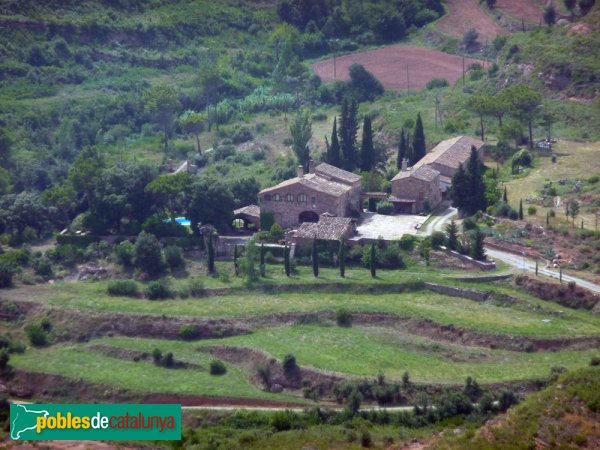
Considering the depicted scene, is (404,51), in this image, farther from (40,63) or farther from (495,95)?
(40,63)

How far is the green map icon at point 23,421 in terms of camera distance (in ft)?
161

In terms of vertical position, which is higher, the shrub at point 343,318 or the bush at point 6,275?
the bush at point 6,275

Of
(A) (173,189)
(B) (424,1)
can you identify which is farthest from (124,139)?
(B) (424,1)

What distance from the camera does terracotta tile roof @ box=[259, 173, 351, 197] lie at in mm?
72669

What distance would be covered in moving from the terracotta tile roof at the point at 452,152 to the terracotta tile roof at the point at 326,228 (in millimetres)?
11252

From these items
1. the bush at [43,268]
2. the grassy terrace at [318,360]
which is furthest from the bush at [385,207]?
the bush at [43,268]

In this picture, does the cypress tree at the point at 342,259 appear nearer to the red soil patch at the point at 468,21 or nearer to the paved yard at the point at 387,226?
the paved yard at the point at 387,226

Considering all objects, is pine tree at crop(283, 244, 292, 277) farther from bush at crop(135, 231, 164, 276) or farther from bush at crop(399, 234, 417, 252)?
bush at crop(135, 231, 164, 276)

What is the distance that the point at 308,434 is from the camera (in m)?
50.4

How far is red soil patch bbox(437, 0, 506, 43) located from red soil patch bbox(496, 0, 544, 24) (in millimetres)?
911

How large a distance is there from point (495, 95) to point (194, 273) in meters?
36.7

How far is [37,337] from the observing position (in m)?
63.0

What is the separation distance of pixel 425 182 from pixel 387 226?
4891 millimetres

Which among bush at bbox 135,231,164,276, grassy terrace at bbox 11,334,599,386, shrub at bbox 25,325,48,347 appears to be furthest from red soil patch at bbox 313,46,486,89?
shrub at bbox 25,325,48,347
